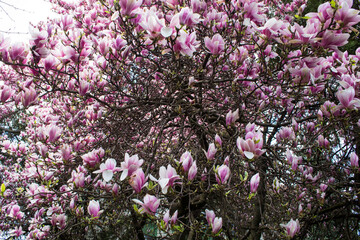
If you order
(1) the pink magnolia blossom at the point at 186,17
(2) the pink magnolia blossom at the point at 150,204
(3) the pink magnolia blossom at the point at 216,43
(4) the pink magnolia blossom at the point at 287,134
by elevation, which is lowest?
(4) the pink magnolia blossom at the point at 287,134

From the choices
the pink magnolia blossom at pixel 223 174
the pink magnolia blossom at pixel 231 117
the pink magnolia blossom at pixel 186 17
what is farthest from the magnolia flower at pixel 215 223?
the pink magnolia blossom at pixel 186 17

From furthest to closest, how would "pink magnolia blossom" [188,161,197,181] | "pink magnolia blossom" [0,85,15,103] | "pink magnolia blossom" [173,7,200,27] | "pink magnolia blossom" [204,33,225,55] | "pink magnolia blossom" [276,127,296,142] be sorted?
"pink magnolia blossom" [276,127,296,142]
"pink magnolia blossom" [0,85,15,103]
"pink magnolia blossom" [204,33,225,55]
"pink magnolia blossom" [173,7,200,27]
"pink magnolia blossom" [188,161,197,181]

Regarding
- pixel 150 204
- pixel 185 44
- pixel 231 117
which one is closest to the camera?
pixel 150 204

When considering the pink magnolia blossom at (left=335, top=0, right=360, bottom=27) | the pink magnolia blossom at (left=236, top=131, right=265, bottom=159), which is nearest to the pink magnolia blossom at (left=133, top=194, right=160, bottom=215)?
the pink magnolia blossom at (left=236, top=131, right=265, bottom=159)

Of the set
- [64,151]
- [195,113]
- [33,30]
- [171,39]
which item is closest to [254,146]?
[171,39]

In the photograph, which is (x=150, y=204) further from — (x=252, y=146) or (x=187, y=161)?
(x=252, y=146)

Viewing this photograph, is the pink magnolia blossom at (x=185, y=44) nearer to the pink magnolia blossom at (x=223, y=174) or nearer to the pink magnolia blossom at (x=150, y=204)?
the pink magnolia blossom at (x=223, y=174)

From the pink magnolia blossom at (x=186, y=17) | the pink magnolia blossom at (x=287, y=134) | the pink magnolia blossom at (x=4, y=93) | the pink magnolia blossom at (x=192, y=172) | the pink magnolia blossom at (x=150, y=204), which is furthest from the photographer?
the pink magnolia blossom at (x=287, y=134)

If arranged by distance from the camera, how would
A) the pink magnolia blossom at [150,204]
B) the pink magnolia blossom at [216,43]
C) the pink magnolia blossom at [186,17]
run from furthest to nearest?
the pink magnolia blossom at [216,43] → the pink magnolia blossom at [186,17] → the pink magnolia blossom at [150,204]

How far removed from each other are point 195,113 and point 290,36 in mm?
1033

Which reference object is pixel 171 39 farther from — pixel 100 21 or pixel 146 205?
pixel 100 21

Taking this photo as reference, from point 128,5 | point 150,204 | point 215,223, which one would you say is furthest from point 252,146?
point 128,5

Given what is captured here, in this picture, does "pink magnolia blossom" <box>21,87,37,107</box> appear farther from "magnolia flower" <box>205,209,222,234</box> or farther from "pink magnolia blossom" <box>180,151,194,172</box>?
"magnolia flower" <box>205,209,222,234</box>

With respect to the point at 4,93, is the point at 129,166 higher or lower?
lower
